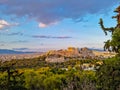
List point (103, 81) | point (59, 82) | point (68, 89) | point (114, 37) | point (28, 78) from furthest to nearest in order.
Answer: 1. point (28, 78)
2. point (59, 82)
3. point (103, 81)
4. point (114, 37)
5. point (68, 89)

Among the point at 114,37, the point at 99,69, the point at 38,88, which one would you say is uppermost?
the point at 114,37

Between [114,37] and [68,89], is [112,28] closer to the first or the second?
[114,37]

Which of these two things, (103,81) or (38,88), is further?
(38,88)

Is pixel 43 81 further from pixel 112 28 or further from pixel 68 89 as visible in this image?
pixel 68 89

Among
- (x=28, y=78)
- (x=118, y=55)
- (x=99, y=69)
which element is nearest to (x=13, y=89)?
(x=99, y=69)

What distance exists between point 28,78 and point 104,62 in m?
23.7

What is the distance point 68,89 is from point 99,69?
593 centimetres

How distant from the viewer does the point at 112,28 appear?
856 inches

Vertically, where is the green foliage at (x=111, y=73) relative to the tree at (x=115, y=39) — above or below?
Result: below

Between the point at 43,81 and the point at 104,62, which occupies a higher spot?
the point at 104,62

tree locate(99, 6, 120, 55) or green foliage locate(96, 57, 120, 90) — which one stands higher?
tree locate(99, 6, 120, 55)

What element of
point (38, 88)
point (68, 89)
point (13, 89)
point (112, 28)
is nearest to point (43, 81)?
point (38, 88)

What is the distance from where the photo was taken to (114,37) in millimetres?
20359

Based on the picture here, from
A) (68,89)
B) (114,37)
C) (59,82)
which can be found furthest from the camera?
(59,82)
